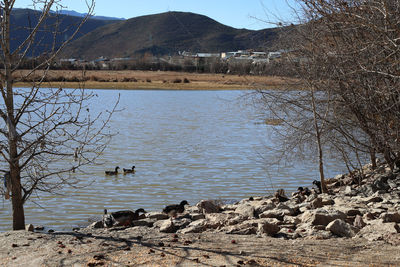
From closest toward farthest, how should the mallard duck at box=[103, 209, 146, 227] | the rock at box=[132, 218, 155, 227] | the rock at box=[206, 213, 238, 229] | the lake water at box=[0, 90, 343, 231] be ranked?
the rock at box=[206, 213, 238, 229], the rock at box=[132, 218, 155, 227], the mallard duck at box=[103, 209, 146, 227], the lake water at box=[0, 90, 343, 231]

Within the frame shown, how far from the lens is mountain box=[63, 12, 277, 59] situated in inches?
4285

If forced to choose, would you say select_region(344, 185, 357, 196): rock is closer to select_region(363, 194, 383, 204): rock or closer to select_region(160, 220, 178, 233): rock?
select_region(363, 194, 383, 204): rock

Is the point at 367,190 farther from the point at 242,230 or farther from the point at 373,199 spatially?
the point at 242,230

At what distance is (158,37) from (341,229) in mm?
123074

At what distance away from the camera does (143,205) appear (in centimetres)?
1186

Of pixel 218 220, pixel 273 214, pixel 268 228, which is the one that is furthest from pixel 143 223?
pixel 268 228

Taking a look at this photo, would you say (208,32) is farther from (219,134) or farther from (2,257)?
(2,257)

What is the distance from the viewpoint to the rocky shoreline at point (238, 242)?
584 cm

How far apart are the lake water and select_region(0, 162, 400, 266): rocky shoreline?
2.46 m

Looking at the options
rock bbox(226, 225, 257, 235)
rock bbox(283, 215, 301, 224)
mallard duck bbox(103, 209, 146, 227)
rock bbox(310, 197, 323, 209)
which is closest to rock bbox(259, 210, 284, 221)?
rock bbox(283, 215, 301, 224)

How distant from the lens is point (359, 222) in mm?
7215

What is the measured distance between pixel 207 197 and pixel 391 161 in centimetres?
419

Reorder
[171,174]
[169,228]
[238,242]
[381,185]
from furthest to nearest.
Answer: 1. [171,174]
2. [381,185]
3. [169,228]
4. [238,242]

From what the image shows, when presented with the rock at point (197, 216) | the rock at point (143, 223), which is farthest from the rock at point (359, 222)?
→ the rock at point (143, 223)
